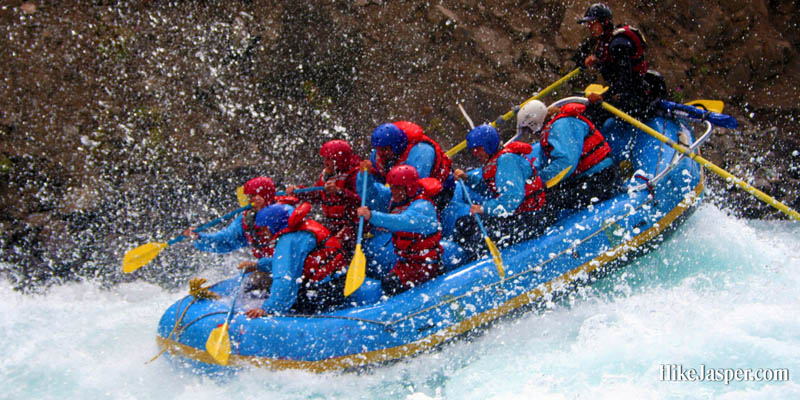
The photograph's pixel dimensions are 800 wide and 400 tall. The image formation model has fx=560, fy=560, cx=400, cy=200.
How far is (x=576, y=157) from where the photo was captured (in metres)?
4.65

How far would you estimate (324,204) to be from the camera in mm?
4824

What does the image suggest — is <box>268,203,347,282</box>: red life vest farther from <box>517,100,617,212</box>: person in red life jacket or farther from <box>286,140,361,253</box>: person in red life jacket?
<box>517,100,617,212</box>: person in red life jacket

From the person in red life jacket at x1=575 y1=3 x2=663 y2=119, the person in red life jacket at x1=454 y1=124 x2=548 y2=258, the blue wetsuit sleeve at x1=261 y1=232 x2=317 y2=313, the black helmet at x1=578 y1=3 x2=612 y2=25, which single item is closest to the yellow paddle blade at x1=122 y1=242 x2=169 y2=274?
the blue wetsuit sleeve at x1=261 y1=232 x2=317 y2=313

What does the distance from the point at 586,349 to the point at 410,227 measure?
161 cm

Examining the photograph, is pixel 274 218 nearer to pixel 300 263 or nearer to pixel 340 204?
pixel 300 263

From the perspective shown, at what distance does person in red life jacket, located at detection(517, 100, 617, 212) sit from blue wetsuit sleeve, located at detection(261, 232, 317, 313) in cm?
204

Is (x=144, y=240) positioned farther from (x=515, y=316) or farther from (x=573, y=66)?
(x=573, y=66)

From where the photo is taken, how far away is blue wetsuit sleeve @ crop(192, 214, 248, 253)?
4555mm

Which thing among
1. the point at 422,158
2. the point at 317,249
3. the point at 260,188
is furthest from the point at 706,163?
the point at 260,188

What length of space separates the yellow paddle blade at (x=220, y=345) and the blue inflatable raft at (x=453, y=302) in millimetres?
97

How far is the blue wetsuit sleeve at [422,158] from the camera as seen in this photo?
4.63 metres

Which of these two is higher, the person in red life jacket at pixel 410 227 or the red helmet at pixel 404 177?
the red helmet at pixel 404 177

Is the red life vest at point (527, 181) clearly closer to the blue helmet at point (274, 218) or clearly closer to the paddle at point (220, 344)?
the blue helmet at point (274, 218)

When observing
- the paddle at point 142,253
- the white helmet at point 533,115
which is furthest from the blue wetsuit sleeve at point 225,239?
the white helmet at point 533,115
